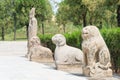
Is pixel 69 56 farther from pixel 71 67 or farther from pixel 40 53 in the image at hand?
pixel 40 53

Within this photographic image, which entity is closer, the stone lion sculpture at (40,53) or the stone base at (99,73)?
the stone base at (99,73)

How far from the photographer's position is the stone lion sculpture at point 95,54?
34.0 feet

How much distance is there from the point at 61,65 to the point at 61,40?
117cm

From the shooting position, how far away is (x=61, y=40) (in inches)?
542

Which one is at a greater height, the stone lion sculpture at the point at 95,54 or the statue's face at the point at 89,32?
the statue's face at the point at 89,32

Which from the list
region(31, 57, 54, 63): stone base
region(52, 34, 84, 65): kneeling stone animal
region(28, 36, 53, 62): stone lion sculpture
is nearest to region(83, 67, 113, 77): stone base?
region(52, 34, 84, 65): kneeling stone animal

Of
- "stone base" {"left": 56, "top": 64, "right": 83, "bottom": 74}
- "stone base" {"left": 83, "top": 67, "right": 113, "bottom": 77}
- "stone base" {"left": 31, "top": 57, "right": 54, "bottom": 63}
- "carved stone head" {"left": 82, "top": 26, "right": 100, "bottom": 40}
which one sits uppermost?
"carved stone head" {"left": 82, "top": 26, "right": 100, "bottom": 40}

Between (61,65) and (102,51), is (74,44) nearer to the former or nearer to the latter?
(61,65)

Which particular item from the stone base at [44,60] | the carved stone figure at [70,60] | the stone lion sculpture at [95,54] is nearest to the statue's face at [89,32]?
the stone lion sculpture at [95,54]

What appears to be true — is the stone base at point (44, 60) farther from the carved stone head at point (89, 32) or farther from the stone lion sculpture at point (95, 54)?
the carved stone head at point (89, 32)

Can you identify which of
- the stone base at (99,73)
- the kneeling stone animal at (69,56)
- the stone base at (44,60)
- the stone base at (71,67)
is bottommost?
the stone base at (44,60)

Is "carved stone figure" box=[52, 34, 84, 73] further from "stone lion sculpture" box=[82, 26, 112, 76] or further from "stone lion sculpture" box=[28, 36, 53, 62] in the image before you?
"stone lion sculpture" box=[28, 36, 53, 62]

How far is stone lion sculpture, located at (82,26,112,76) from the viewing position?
408 inches

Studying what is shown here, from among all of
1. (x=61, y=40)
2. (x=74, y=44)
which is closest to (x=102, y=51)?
(x=61, y=40)
